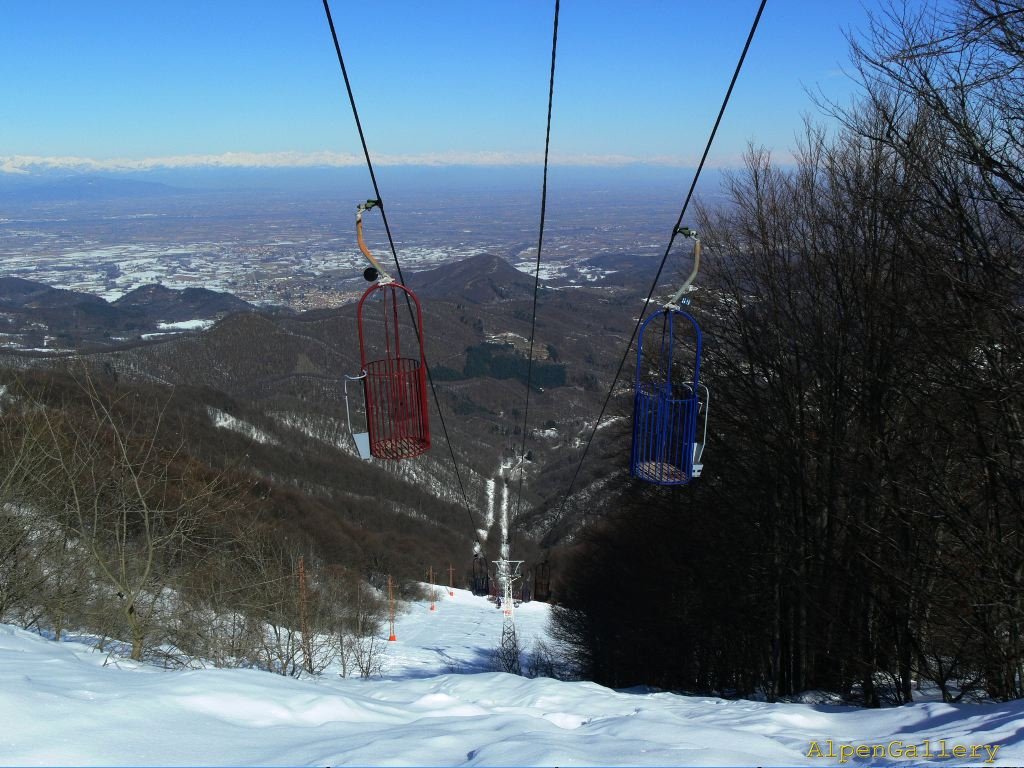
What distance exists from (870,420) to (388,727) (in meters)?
7.57

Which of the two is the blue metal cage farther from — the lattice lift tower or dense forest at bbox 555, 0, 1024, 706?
the lattice lift tower

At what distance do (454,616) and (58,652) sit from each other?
31.3 m

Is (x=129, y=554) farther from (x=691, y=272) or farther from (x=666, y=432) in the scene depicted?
(x=691, y=272)

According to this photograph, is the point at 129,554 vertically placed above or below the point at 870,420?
below

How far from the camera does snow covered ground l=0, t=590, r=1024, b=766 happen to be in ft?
13.8

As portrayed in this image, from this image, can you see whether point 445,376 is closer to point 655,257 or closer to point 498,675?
point 655,257

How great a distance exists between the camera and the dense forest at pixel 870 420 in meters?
7.37

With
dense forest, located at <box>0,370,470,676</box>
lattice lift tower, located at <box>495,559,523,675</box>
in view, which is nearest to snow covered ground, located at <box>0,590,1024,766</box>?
dense forest, located at <box>0,370,470,676</box>

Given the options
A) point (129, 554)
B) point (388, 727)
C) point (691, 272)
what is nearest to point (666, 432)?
point (691, 272)

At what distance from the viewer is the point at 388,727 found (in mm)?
5535

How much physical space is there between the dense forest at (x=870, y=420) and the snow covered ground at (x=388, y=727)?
241 centimetres

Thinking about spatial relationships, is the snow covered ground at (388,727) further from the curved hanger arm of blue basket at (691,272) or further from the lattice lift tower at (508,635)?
the lattice lift tower at (508,635)

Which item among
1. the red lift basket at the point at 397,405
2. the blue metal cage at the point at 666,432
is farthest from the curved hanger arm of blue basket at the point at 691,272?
the red lift basket at the point at 397,405

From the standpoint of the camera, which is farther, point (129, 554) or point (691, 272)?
point (129, 554)
